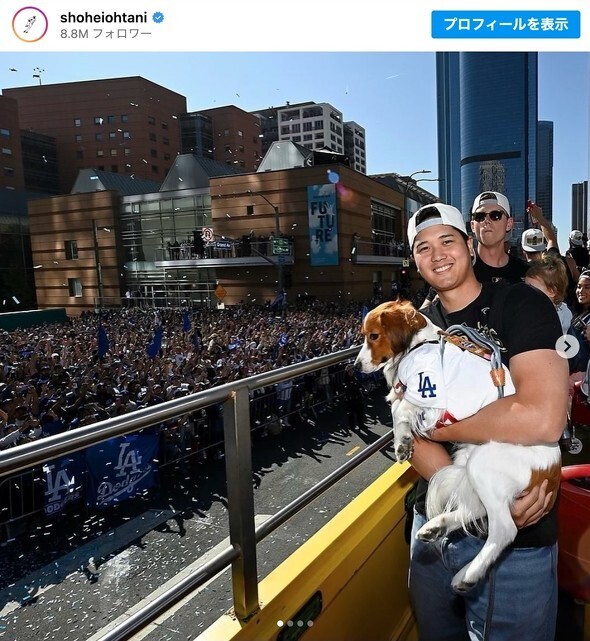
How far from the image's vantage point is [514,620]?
5.11 ft

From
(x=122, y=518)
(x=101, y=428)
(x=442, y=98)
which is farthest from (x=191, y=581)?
(x=442, y=98)

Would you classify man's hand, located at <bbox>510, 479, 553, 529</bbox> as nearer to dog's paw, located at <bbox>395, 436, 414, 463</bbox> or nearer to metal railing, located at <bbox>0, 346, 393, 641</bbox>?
dog's paw, located at <bbox>395, 436, 414, 463</bbox>

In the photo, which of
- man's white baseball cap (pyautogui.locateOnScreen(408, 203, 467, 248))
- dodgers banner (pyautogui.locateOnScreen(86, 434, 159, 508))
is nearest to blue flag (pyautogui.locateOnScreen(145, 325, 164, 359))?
dodgers banner (pyautogui.locateOnScreen(86, 434, 159, 508))

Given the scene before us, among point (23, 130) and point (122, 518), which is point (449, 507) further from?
point (23, 130)

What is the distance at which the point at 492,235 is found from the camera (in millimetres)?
3168

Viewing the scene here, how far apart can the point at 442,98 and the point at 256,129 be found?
49.6m

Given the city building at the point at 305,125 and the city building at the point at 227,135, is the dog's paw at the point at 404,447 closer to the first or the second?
the city building at the point at 227,135

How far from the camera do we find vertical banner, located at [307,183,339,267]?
107 feet

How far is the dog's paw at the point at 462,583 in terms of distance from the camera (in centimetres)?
154

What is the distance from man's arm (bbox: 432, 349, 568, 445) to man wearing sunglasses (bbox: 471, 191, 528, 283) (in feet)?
6.05

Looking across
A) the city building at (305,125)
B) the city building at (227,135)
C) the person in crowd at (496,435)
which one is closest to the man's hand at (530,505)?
the person in crowd at (496,435)

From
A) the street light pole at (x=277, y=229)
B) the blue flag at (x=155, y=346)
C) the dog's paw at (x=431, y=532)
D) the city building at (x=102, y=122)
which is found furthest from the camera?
the city building at (x=102, y=122)

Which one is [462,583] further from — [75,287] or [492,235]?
[75,287]

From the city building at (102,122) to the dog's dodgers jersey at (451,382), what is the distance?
74.3m
